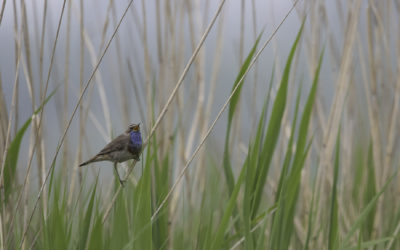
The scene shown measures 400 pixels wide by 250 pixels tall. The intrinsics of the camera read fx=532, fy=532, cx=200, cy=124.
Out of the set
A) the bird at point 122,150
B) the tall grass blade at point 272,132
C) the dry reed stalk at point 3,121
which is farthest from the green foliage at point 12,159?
the tall grass blade at point 272,132

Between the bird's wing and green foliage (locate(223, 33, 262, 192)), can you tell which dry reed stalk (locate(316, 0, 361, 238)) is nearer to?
green foliage (locate(223, 33, 262, 192))

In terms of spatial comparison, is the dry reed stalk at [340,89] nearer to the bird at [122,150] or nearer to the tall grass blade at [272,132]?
the tall grass blade at [272,132]

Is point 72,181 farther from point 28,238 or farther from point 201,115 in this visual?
point 201,115

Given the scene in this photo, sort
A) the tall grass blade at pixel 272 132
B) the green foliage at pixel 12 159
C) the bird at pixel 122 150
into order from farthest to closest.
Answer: the bird at pixel 122 150 < the green foliage at pixel 12 159 < the tall grass blade at pixel 272 132

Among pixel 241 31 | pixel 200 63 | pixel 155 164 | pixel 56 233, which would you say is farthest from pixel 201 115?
pixel 56 233

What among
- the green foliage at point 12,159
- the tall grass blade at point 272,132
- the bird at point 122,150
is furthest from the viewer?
the bird at point 122,150

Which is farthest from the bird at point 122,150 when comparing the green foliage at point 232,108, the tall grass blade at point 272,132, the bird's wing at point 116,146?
the tall grass blade at point 272,132

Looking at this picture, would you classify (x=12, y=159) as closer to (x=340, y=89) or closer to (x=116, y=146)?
(x=116, y=146)

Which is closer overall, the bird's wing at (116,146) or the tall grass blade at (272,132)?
the tall grass blade at (272,132)

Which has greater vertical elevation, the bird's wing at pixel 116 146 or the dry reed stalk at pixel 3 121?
the dry reed stalk at pixel 3 121

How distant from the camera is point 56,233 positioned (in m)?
1.09

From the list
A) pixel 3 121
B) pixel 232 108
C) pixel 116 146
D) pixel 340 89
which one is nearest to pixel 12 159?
pixel 3 121

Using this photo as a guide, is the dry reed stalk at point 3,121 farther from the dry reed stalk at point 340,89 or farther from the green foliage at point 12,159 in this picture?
the dry reed stalk at point 340,89

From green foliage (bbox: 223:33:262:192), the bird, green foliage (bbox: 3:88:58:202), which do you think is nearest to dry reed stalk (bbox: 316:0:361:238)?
green foliage (bbox: 223:33:262:192)
